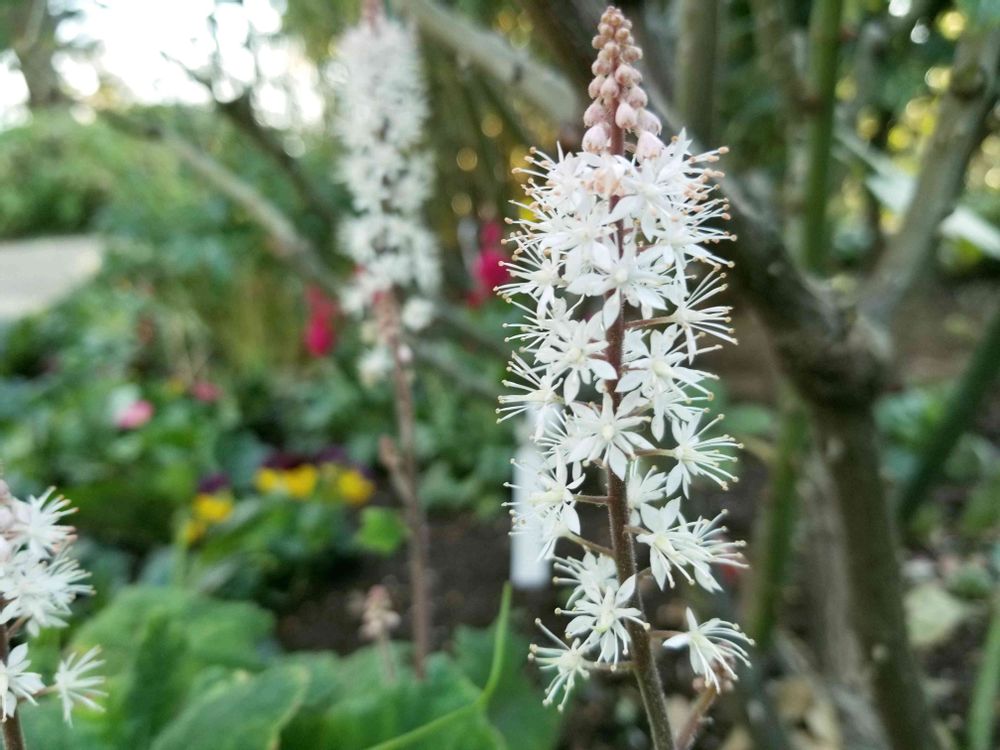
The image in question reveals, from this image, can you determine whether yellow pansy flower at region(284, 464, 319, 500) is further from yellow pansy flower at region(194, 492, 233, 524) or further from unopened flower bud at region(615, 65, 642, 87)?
unopened flower bud at region(615, 65, 642, 87)

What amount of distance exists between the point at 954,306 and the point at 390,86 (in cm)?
365

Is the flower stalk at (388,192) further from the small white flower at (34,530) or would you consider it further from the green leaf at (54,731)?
the small white flower at (34,530)

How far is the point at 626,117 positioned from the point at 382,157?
2.40 feet

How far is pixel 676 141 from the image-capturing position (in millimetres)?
465

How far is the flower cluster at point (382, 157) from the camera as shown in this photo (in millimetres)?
1070

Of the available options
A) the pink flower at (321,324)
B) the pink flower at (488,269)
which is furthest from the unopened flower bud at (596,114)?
Answer: the pink flower at (321,324)

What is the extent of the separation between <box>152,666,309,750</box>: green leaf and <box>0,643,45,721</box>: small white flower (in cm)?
28

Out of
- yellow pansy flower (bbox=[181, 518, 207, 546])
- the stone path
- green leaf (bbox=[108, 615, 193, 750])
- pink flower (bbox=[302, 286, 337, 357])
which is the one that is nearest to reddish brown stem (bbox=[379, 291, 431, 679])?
green leaf (bbox=[108, 615, 193, 750])

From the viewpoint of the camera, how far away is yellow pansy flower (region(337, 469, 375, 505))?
2.16 metres

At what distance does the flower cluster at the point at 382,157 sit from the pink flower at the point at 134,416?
1416 mm

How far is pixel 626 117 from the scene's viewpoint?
402 millimetres

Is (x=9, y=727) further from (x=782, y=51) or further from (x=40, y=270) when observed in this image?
(x=40, y=270)

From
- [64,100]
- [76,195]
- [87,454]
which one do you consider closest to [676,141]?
[64,100]

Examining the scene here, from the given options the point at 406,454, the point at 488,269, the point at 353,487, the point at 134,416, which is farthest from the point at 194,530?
the point at 406,454
